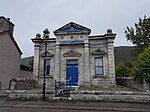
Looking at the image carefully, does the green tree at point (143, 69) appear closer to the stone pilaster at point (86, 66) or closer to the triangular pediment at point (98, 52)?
the triangular pediment at point (98, 52)

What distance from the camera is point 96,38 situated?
53.6 feet

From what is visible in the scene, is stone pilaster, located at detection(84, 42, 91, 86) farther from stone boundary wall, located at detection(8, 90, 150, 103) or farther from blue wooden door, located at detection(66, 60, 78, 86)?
stone boundary wall, located at detection(8, 90, 150, 103)

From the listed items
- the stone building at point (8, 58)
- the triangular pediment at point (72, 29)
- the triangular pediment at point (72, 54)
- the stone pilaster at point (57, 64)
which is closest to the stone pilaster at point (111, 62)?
the triangular pediment at point (72, 29)

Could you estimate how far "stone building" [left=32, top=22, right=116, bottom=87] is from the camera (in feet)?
51.1

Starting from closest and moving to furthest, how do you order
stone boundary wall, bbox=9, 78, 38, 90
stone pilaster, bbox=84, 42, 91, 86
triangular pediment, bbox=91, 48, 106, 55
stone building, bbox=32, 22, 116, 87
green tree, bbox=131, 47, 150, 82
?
green tree, bbox=131, 47, 150, 82 → stone boundary wall, bbox=9, 78, 38, 90 → stone pilaster, bbox=84, 42, 91, 86 → stone building, bbox=32, 22, 116, 87 → triangular pediment, bbox=91, 48, 106, 55

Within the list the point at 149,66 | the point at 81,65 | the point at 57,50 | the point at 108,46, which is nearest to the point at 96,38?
the point at 108,46

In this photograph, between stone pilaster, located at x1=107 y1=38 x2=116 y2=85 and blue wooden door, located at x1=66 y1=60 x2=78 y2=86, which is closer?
stone pilaster, located at x1=107 y1=38 x2=116 y2=85

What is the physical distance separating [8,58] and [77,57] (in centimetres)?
980

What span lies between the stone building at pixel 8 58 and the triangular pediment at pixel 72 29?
7.41 metres

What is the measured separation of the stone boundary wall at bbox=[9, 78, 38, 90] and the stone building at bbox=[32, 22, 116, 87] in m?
0.97

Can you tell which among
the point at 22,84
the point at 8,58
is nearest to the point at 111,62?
the point at 22,84

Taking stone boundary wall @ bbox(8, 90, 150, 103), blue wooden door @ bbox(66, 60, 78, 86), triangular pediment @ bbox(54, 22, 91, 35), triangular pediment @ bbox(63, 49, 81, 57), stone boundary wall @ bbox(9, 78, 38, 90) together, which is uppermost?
triangular pediment @ bbox(54, 22, 91, 35)

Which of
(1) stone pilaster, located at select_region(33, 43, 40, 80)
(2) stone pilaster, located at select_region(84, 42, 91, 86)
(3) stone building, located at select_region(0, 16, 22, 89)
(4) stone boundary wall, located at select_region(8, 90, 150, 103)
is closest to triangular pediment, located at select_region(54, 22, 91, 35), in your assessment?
(2) stone pilaster, located at select_region(84, 42, 91, 86)

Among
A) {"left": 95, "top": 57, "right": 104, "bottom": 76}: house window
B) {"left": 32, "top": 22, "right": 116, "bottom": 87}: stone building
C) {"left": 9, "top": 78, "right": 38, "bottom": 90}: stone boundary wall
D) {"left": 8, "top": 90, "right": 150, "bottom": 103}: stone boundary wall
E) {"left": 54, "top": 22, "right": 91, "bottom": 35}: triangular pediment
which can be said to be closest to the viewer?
{"left": 8, "top": 90, "right": 150, "bottom": 103}: stone boundary wall
